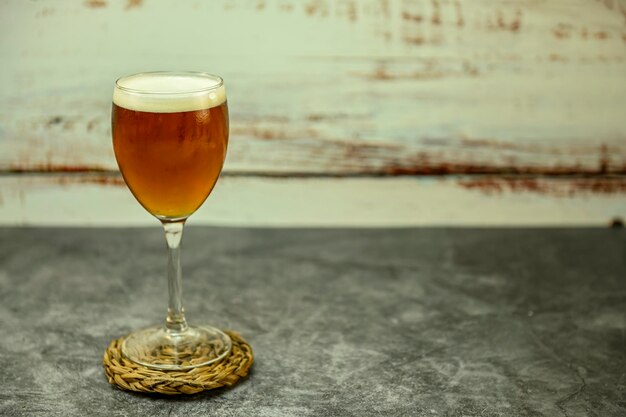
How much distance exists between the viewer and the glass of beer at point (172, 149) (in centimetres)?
96

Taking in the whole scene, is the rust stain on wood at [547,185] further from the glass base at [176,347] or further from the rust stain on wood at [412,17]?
the glass base at [176,347]

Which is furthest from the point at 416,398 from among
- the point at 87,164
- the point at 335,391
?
the point at 87,164

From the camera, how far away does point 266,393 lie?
3.33ft

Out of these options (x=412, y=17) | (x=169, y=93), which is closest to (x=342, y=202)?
(x=412, y=17)

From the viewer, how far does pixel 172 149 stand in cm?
96

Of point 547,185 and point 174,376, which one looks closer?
point 174,376

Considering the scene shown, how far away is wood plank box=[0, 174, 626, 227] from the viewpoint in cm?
164

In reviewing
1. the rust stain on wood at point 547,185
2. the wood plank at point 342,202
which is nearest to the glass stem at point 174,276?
the wood plank at point 342,202

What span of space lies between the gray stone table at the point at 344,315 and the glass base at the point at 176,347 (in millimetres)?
44

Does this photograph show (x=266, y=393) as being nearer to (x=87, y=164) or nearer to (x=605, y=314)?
(x=605, y=314)

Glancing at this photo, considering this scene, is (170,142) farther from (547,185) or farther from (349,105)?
(547,185)

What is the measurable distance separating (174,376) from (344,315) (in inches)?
11.6

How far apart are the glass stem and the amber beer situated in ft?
0.12

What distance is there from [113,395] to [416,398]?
32 cm
